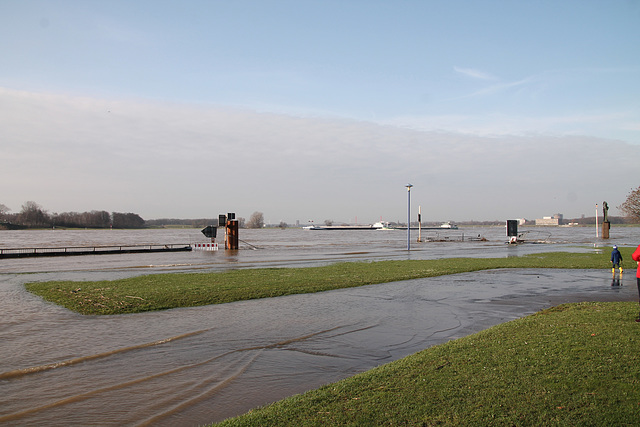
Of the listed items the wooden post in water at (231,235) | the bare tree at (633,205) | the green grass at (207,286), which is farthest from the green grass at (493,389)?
the bare tree at (633,205)

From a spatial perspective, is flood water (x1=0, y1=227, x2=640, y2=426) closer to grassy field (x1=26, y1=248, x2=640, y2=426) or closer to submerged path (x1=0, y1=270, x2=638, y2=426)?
submerged path (x1=0, y1=270, x2=638, y2=426)

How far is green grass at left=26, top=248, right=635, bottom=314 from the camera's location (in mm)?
13352

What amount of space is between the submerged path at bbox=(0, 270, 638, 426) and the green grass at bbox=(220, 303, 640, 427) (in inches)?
37.8

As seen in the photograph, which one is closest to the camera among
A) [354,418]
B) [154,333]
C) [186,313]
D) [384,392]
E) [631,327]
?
[354,418]

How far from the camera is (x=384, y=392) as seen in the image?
18.4ft

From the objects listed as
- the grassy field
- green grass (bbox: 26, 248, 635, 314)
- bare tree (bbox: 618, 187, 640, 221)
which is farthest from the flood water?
bare tree (bbox: 618, 187, 640, 221)

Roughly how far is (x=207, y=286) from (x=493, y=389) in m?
12.6

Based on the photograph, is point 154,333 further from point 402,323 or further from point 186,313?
point 402,323

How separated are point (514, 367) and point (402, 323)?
15.6 feet

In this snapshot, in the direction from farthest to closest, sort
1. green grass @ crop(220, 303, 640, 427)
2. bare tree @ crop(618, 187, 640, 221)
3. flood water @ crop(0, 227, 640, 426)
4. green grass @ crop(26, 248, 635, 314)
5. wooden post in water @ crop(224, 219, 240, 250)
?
bare tree @ crop(618, 187, 640, 221)
wooden post in water @ crop(224, 219, 240, 250)
green grass @ crop(26, 248, 635, 314)
flood water @ crop(0, 227, 640, 426)
green grass @ crop(220, 303, 640, 427)

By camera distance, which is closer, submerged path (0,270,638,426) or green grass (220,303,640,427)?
green grass (220,303,640,427)

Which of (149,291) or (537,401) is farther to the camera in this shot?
(149,291)

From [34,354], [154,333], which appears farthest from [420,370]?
[34,354]

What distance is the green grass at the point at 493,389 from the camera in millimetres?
4730
